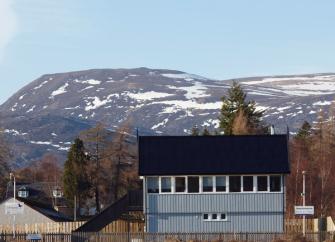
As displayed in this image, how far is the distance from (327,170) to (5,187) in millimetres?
40233

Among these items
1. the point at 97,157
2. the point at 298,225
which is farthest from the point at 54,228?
the point at 97,157

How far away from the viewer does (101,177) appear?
351 ft

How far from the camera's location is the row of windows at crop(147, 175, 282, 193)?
69.2m

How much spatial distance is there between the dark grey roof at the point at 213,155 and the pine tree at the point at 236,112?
127 ft

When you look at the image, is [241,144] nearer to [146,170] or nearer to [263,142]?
[263,142]

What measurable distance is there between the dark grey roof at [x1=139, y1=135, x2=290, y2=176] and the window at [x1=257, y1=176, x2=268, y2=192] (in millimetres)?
852

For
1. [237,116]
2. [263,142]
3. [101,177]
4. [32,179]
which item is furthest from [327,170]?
[32,179]

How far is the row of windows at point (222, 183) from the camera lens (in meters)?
69.2

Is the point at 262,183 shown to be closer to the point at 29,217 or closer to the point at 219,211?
the point at 219,211

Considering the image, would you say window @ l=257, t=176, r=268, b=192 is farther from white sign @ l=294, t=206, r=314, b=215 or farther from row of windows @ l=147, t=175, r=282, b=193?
white sign @ l=294, t=206, r=314, b=215

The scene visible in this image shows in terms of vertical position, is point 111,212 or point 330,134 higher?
point 330,134

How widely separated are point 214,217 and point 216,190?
5.61 ft

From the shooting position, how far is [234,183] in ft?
228

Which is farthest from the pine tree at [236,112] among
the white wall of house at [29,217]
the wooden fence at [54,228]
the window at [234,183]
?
the window at [234,183]
